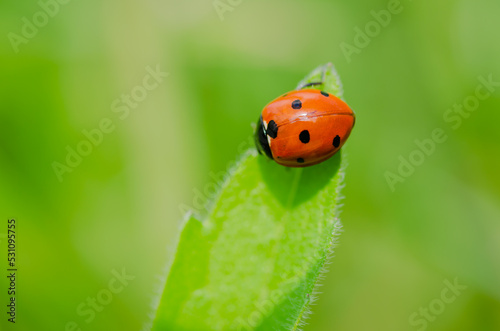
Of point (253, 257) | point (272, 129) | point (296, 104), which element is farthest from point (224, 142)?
point (253, 257)

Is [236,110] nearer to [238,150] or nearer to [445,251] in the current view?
[238,150]

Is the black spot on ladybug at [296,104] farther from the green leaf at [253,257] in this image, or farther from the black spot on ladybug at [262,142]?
the green leaf at [253,257]

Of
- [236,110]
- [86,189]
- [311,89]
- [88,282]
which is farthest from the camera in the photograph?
[236,110]

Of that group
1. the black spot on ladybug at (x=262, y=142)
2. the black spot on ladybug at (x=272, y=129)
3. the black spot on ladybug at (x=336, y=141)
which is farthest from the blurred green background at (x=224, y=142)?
the black spot on ladybug at (x=336, y=141)

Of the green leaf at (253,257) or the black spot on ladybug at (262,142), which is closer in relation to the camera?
the green leaf at (253,257)

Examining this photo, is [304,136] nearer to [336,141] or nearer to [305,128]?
[305,128]

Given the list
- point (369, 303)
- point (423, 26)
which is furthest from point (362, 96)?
point (369, 303)
